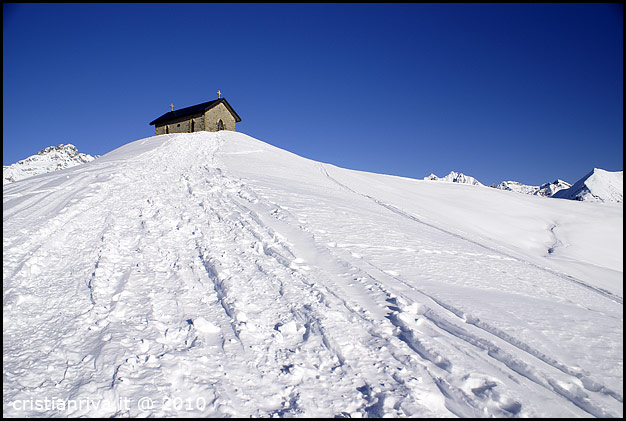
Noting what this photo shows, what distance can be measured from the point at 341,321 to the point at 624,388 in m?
2.35

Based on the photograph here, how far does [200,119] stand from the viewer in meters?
35.2

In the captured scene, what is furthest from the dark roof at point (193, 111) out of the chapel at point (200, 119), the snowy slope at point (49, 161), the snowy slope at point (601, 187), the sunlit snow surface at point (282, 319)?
the snowy slope at point (601, 187)

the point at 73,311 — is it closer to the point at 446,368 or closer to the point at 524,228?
the point at 446,368

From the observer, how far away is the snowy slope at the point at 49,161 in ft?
418

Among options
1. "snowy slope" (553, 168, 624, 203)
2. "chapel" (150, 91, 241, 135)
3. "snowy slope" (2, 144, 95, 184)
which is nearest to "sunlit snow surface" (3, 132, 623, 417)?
"chapel" (150, 91, 241, 135)

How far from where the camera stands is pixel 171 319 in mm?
3258

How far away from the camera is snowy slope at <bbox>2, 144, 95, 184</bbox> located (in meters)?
127

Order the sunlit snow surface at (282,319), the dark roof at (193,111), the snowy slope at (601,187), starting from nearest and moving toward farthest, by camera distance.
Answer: the sunlit snow surface at (282,319), the dark roof at (193,111), the snowy slope at (601,187)

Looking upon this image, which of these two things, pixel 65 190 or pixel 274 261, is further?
pixel 65 190

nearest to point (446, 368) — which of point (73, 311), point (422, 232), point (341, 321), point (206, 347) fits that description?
point (341, 321)

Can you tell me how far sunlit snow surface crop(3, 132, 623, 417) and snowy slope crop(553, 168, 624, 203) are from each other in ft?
589

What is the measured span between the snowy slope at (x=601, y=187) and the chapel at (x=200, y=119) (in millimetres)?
166591

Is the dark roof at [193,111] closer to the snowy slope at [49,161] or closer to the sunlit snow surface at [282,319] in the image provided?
the sunlit snow surface at [282,319]

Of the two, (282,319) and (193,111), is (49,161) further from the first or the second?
(282,319)
